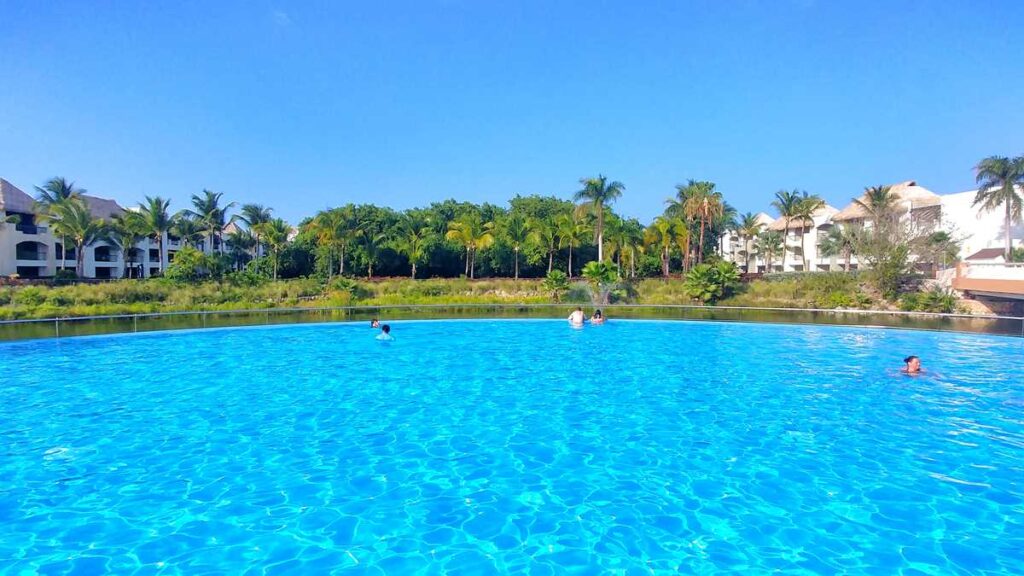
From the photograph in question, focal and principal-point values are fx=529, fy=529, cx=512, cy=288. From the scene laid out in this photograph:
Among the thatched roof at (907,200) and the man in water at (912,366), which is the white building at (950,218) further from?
the man in water at (912,366)

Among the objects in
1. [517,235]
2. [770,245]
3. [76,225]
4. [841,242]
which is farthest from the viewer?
[770,245]

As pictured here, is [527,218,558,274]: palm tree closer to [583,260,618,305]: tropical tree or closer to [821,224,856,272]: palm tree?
[583,260,618,305]: tropical tree

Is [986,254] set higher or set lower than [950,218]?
lower

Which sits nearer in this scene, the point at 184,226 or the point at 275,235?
the point at 275,235

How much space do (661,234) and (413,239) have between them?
20301mm

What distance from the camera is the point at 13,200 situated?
151ft

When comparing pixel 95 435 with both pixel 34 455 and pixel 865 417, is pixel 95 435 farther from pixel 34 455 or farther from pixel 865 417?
pixel 865 417

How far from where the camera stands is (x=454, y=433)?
8.27m

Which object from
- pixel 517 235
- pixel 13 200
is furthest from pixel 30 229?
pixel 517 235

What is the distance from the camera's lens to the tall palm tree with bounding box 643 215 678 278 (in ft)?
141

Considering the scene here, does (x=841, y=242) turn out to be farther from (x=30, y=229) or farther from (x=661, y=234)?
(x=30, y=229)

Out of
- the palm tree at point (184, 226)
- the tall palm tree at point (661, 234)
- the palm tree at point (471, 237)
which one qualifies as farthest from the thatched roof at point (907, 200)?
the palm tree at point (184, 226)

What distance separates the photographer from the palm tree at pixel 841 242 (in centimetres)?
3549

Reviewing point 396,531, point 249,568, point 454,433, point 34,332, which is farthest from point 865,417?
point 34,332
